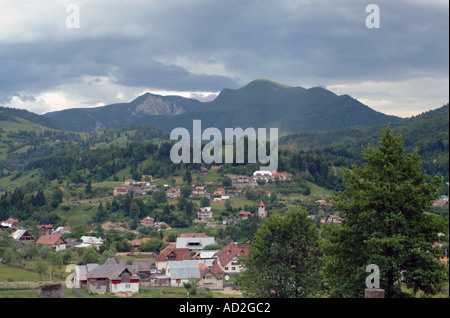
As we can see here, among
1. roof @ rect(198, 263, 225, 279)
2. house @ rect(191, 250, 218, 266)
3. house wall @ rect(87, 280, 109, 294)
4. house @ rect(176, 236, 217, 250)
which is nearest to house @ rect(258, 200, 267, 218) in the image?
house @ rect(176, 236, 217, 250)

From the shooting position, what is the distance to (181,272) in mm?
53500

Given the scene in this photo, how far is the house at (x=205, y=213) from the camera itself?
107863mm

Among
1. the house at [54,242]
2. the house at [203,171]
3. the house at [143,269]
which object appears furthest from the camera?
the house at [203,171]

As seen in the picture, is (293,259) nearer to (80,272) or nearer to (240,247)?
(80,272)

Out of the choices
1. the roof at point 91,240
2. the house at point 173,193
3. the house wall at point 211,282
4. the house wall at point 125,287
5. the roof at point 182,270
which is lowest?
the house wall at point 211,282

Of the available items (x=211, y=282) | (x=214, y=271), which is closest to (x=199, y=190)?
(x=214, y=271)

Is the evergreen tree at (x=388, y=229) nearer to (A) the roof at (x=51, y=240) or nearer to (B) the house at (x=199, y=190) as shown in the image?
(A) the roof at (x=51, y=240)

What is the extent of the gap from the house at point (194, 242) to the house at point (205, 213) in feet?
79.6

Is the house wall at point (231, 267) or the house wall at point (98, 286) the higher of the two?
the house wall at point (98, 286)

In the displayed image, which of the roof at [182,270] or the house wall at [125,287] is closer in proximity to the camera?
the house wall at [125,287]

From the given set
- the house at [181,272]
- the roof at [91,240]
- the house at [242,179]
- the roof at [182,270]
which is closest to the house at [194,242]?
the roof at [91,240]

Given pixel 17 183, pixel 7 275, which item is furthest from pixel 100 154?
pixel 7 275

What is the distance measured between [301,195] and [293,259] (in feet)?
347

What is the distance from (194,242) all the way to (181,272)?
27600 mm
